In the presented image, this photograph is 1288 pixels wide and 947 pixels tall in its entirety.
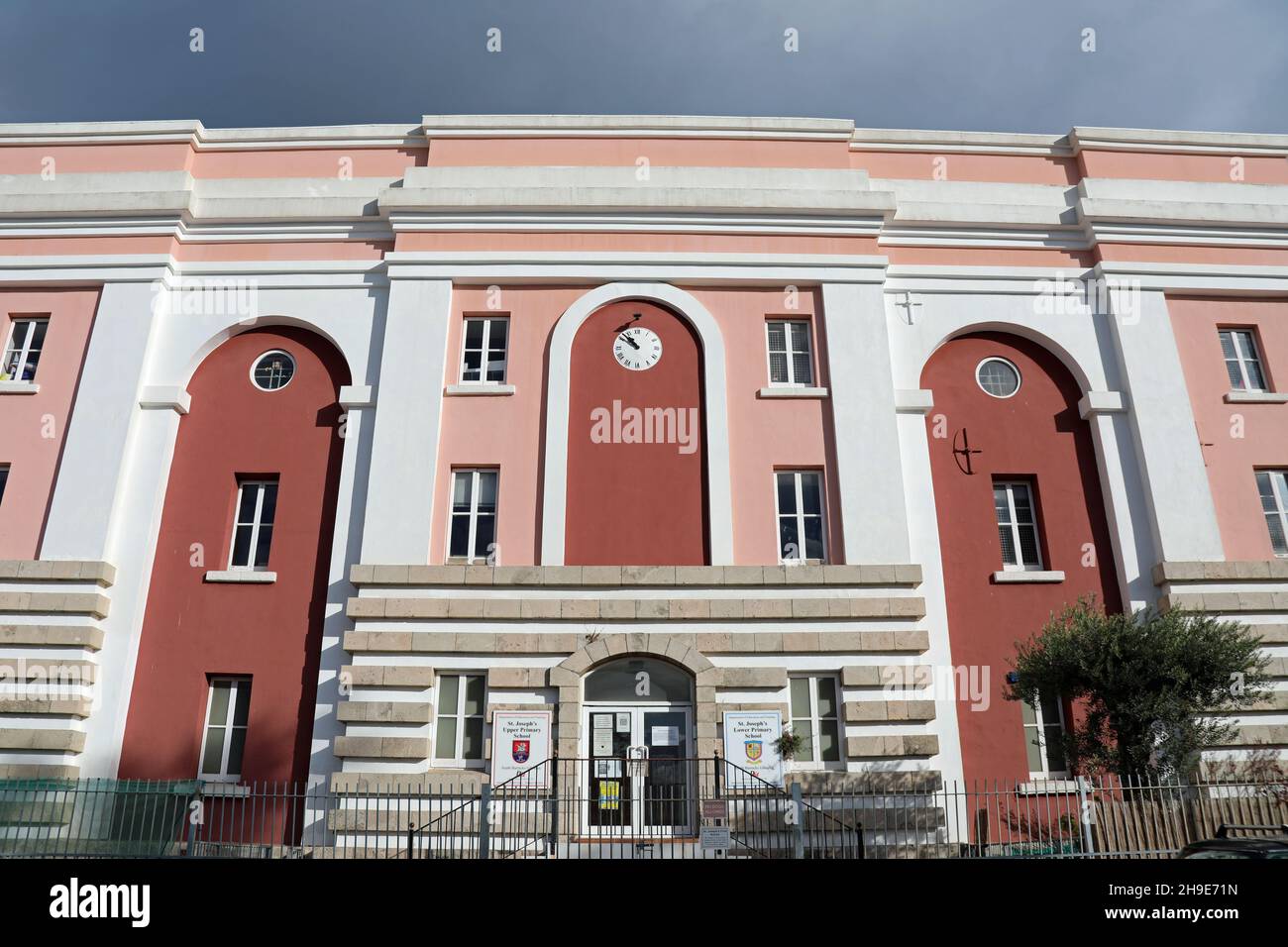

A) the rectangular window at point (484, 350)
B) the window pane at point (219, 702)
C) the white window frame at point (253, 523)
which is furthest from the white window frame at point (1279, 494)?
the window pane at point (219, 702)

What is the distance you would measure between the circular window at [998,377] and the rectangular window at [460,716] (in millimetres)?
11614

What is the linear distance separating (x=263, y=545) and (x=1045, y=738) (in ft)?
49.0

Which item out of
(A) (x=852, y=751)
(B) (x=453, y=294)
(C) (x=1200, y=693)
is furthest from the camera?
(B) (x=453, y=294)

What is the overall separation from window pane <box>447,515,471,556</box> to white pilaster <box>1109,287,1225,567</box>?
1249 centimetres

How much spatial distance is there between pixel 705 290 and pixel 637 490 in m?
4.70

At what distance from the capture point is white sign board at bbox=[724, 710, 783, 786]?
49.6 feet

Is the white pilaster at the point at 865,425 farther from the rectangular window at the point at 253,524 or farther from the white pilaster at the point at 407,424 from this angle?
the rectangular window at the point at 253,524

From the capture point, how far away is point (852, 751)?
15234 mm

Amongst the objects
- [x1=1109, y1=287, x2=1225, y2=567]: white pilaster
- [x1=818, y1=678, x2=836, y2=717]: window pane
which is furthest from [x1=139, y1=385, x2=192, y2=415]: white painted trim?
[x1=1109, y1=287, x2=1225, y2=567]: white pilaster

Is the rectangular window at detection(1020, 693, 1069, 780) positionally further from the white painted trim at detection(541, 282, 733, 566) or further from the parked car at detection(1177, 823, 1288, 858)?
the parked car at detection(1177, 823, 1288, 858)

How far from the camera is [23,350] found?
18891 millimetres

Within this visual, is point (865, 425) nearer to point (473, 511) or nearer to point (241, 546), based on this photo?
point (473, 511)
